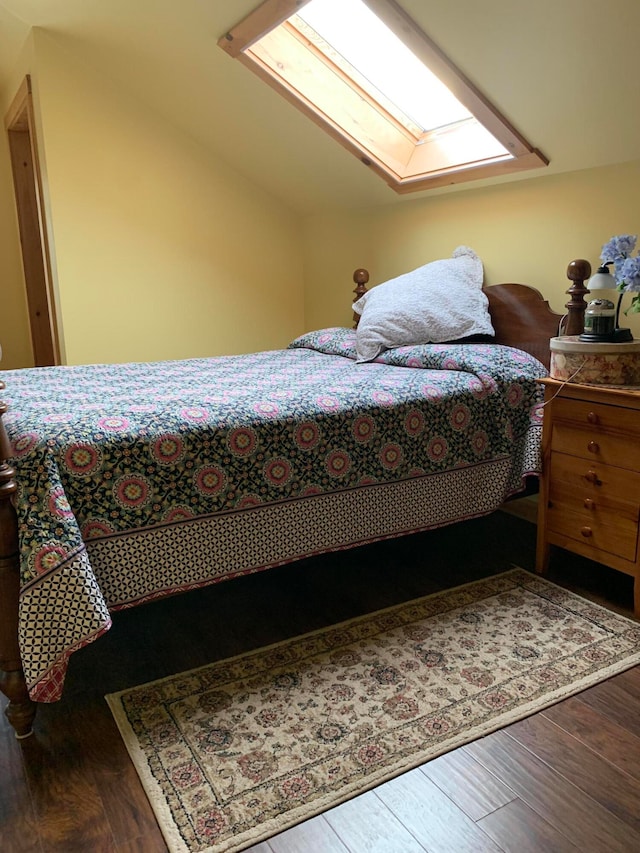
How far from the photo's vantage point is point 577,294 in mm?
2275

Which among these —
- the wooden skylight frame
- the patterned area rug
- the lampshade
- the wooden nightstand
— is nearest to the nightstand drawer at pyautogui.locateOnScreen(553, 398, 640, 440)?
the wooden nightstand

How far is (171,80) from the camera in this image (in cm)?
320

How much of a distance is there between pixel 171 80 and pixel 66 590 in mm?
2772

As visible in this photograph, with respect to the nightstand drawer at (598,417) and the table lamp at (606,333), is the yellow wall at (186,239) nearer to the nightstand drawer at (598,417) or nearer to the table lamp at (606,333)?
the table lamp at (606,333)

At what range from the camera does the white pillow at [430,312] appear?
8.77ft

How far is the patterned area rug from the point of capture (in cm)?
128

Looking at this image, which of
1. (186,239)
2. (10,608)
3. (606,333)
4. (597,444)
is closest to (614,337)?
(606,333)

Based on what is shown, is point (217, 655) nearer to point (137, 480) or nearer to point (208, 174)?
point (137, 480)

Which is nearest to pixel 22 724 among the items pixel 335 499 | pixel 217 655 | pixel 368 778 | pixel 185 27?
pixel 217 655

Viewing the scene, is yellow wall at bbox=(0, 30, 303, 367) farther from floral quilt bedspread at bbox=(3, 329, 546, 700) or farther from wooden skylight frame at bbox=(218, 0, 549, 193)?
floral quilt bedspread at bbox=(3, 329, 546, 700)

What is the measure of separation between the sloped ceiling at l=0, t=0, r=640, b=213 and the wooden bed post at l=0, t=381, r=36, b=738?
6.07 ft

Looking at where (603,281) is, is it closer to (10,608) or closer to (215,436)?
(215,436)

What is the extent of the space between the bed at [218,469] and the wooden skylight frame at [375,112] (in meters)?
0.67

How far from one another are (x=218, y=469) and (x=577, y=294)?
1.45m
